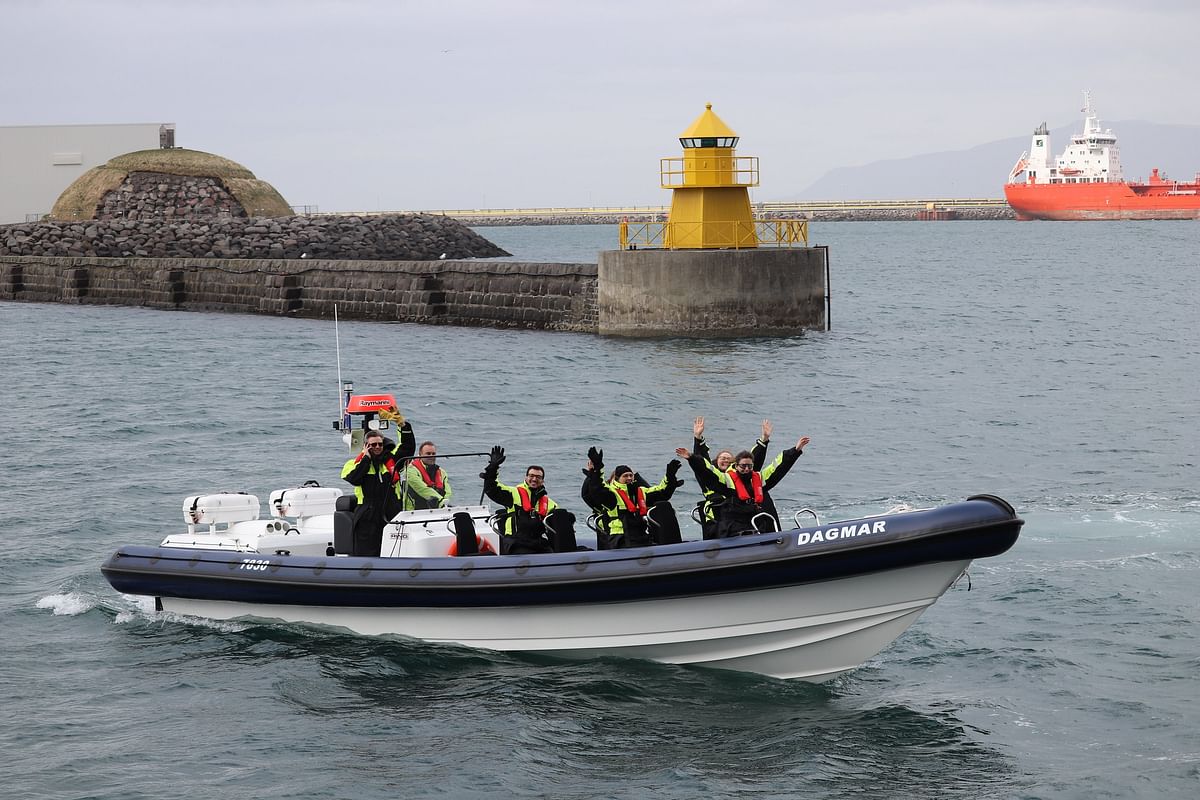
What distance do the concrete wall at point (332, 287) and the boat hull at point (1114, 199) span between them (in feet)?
310

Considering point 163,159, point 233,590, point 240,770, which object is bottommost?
point 240,770

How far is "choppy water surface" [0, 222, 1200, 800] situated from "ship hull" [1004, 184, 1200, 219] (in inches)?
3715

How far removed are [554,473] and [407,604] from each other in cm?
700

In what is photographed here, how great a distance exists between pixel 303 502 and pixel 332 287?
87.0ft

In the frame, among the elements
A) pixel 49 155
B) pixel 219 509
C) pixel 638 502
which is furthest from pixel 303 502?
pixel 49 155

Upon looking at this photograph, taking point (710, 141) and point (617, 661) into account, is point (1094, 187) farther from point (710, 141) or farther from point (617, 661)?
Result: point (617, 661)

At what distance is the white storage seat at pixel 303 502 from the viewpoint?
36.3ft

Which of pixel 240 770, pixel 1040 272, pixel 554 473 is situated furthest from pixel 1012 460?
pixel 1040 272

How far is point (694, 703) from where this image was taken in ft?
30.1

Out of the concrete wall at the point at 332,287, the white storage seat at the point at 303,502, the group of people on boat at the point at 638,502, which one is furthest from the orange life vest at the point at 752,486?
the concrete wall at the point at 332,287

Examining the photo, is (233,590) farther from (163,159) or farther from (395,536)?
(163,159)

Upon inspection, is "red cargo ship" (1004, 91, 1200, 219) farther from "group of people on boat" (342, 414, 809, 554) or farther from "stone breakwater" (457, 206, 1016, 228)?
"group of people on boat" (342, 414, 809, 554)

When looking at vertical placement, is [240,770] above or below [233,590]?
below

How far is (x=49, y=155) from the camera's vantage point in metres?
63.5
